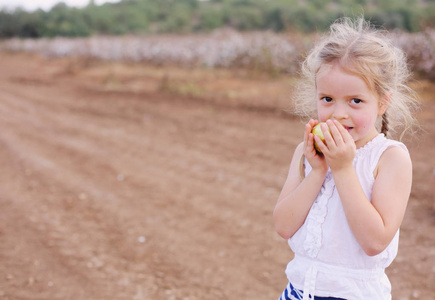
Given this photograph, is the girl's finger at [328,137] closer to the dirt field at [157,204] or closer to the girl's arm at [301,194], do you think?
the girl's arm at [301,194]

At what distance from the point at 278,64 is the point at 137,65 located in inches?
340

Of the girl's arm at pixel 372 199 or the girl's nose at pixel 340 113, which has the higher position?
the girl's nose at pixel 340 113

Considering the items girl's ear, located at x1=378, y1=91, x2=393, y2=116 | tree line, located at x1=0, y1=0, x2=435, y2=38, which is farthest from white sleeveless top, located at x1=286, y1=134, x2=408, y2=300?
tree line, located at x1=0, y1=0, x2=435, y2=38

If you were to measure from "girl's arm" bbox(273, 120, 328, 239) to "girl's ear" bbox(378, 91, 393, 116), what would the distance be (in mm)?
269

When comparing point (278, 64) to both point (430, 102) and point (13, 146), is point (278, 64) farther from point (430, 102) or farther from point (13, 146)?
point (13, 146)

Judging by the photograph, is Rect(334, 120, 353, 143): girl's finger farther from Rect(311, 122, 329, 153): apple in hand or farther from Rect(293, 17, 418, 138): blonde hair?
Rect(293, 17, 418, 138): blonde hair

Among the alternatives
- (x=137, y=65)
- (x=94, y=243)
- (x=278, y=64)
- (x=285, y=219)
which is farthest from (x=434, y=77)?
(x=137, y=65)

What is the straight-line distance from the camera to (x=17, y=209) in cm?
492

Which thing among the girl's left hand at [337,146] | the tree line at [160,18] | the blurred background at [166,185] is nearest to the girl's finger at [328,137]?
the girl's left hand at [337,146]

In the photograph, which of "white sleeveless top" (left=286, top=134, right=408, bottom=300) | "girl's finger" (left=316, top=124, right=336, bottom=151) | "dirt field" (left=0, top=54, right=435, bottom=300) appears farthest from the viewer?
"dirt field" (left=0, top=54, right=435, bottom=300)

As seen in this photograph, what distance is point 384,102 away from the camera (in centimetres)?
167

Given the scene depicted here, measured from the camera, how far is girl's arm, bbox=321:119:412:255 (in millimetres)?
1474

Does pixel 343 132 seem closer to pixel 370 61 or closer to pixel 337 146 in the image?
pixel 337 146

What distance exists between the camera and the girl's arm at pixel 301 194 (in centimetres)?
157
